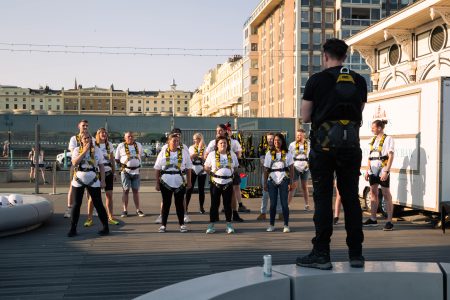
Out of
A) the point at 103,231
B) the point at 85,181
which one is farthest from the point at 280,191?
the point at 85,181

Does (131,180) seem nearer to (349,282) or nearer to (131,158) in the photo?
(131,158)

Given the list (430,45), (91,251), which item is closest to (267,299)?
(91,251)

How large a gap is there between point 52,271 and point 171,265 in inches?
56.9

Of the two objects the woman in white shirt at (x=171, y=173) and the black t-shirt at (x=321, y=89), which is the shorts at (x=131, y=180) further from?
the black t-shirt at (x=321, y=89)

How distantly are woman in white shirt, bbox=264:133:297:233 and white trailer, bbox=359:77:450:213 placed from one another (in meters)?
2.48

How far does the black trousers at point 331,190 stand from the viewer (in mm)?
4266

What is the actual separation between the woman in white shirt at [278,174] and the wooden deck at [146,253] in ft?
1.62

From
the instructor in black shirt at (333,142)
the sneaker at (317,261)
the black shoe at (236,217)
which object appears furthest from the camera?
the black shoe at (236,217)

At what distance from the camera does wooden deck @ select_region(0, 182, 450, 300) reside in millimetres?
5469

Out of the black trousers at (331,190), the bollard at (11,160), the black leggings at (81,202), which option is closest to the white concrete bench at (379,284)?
the black trousers at (331,190)

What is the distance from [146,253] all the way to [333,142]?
3864mm

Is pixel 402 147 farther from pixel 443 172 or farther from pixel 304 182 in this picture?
pixel 304 182

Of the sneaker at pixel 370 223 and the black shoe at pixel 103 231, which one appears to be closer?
the black shoe at pixel 103 231

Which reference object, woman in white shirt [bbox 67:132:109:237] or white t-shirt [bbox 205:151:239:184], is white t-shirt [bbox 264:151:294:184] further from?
woman in white shirt [bbox 67:132:109:237]
